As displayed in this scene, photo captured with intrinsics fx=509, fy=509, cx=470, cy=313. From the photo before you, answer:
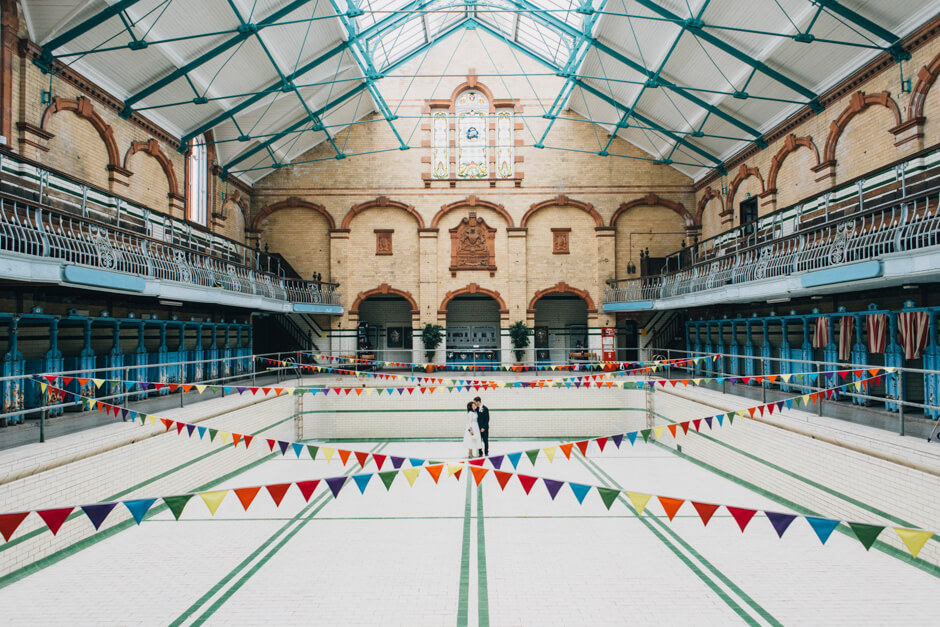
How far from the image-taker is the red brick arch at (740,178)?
16.5 metres

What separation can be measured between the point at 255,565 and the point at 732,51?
1538 centimetres

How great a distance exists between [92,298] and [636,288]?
1661 cm

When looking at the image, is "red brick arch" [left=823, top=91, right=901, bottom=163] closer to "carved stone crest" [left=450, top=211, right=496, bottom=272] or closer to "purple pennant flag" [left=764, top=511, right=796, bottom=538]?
"carved stone crest" [left=450, top=211, right=496, bottom=272]

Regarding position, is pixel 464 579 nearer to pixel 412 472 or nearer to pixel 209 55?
pixel 412 472

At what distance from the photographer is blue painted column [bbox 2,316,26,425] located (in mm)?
7711

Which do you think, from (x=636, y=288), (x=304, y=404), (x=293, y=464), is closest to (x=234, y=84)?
(x=304, y=404)

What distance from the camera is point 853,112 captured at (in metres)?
12.6

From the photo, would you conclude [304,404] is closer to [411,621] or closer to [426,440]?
[426,440]

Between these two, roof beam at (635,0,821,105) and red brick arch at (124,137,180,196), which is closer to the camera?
roof beam at (635,0,821,105)

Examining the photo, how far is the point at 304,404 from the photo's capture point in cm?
1414

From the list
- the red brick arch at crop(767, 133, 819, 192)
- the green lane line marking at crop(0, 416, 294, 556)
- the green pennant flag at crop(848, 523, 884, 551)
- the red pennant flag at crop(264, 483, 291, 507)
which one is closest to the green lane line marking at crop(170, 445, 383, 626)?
the red pennant flag at crop(264, 483, 291, 507)

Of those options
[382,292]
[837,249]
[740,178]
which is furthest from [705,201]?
[382,292]

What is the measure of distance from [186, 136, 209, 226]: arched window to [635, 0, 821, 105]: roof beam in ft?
46.2

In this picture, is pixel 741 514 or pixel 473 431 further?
pixel 473 431
